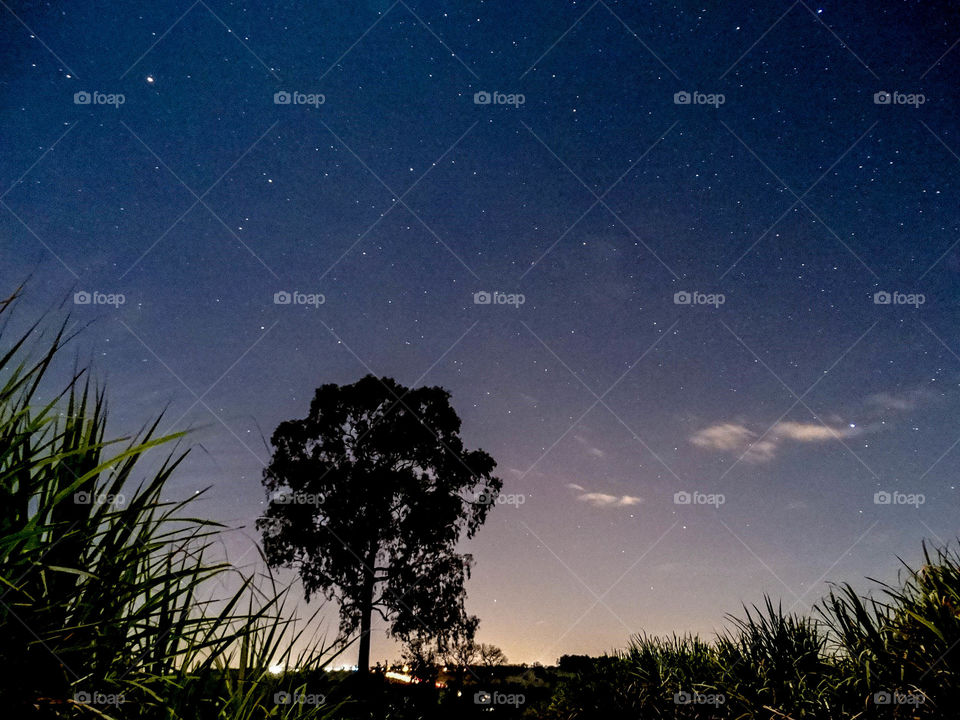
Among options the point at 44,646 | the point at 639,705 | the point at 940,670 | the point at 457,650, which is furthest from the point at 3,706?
the point at 457,650

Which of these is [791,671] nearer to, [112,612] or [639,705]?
[639,705]

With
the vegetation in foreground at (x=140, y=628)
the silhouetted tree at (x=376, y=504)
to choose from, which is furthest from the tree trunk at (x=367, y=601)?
the vegetation in foreground at (x=140, y=628)

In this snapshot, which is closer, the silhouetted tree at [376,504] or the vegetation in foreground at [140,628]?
the vegetation in foreground at [140,628]

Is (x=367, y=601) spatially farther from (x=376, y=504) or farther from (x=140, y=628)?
(x=140, y=628)

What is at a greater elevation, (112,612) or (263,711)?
(112,612)

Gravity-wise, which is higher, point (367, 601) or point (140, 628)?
point (140, 628)

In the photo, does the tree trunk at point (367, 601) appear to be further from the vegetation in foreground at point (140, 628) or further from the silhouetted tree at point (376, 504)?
the vegetation in foreground at point (140, 628)

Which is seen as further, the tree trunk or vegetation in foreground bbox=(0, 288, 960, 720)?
the tree trunk

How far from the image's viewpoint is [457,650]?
20.5m

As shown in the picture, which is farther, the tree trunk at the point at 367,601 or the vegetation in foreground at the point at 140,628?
the tree trunk at the point at 367,601

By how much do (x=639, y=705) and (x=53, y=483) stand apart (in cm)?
1204

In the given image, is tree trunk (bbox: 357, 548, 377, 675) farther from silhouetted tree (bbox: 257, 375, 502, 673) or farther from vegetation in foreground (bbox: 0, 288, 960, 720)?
vegetation in foreground (bbox: 0, 288, 960, 720)

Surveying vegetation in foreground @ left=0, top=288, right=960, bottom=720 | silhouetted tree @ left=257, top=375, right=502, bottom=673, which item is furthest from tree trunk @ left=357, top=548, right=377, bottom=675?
vegetation in foreground @ left=0, top=288, right=960, bottom=720

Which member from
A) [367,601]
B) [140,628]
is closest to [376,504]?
[367,601]
